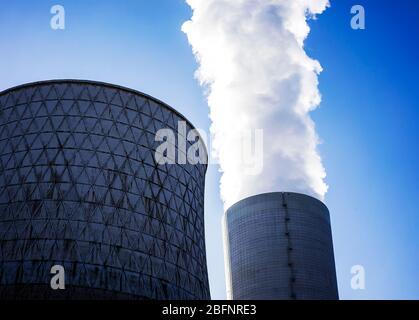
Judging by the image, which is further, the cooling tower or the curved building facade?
the cooling tower

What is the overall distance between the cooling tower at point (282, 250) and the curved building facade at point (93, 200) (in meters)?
18.0

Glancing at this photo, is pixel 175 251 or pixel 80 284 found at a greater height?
pixel 175 251

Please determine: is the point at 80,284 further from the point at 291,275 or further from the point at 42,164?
the point at 291,275

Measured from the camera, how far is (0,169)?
3266 centimetres

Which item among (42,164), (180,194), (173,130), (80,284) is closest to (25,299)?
(80,284)

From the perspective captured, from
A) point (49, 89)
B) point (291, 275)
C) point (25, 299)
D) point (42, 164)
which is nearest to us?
point (25, 299)

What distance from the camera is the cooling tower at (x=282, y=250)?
172ft

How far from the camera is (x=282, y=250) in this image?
53.2 m

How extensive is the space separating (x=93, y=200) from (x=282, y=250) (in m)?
25.5

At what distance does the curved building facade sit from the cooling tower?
1801 centimetres

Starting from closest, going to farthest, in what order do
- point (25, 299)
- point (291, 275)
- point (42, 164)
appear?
point (25, 299), point (42, 164), point (291, 275)

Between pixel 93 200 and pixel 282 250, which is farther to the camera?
pixel 282 250

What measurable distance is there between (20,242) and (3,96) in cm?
948

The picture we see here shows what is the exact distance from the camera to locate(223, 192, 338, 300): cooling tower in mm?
52553
